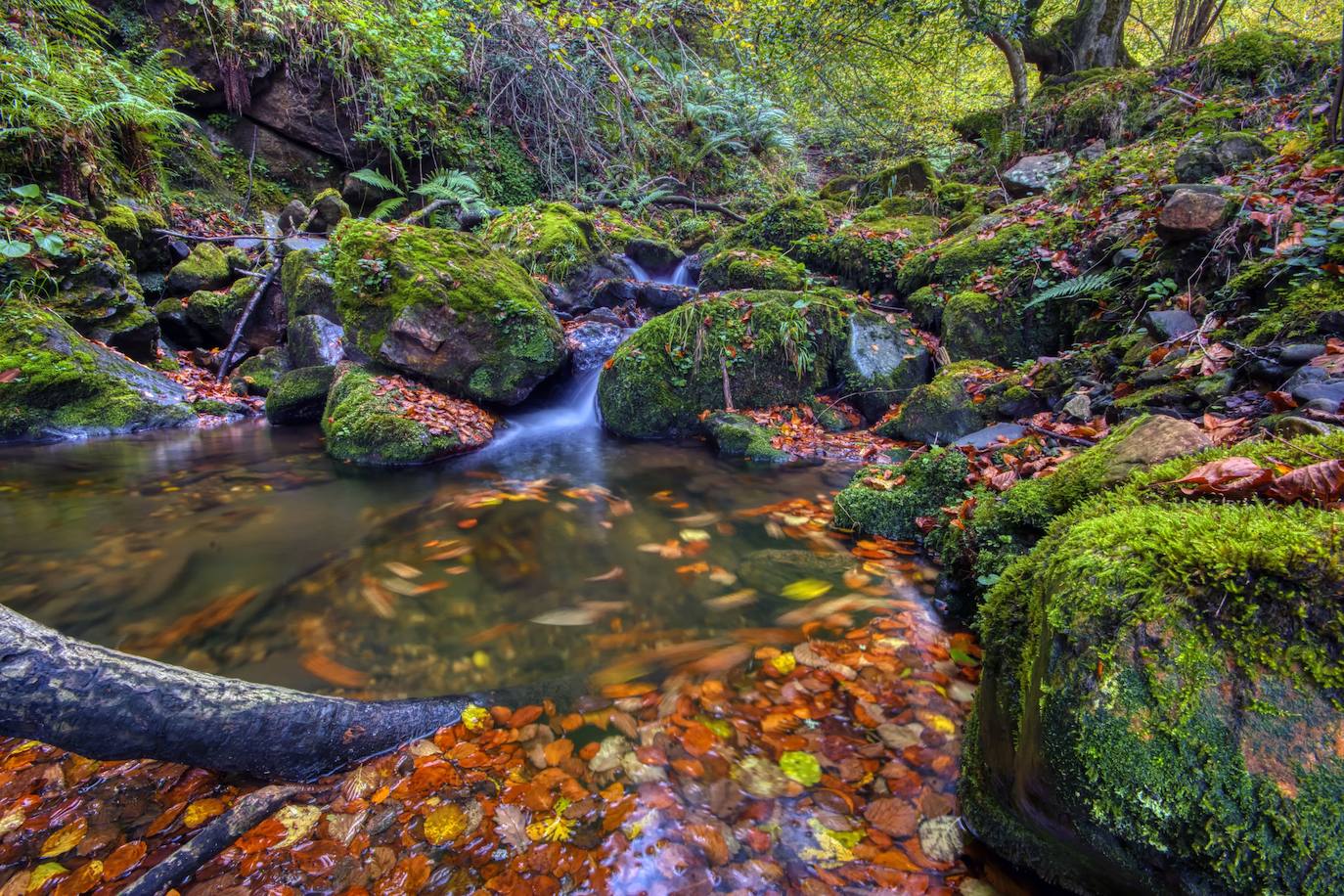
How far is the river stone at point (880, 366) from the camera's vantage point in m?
6.52

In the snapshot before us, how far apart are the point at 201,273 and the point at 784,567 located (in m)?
11.1

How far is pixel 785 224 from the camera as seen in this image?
9.44 metres

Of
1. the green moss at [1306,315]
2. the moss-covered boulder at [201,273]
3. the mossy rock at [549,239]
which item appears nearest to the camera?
the green moss at [1306,315]

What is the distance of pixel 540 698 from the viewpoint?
225 centimetres

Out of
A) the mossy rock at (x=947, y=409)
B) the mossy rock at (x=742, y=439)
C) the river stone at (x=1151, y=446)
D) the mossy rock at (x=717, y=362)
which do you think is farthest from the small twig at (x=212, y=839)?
the mossy rock at (x=717, y=362)

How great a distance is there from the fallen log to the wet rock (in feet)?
21.3

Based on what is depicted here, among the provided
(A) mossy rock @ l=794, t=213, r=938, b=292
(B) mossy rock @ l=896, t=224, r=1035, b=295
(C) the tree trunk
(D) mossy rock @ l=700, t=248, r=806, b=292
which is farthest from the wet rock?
(C) the tree trunk

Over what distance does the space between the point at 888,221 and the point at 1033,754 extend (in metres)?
9.53

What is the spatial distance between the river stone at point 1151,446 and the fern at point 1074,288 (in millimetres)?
3464

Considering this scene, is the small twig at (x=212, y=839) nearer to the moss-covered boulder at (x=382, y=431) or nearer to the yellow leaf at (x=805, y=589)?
the yellow leaf at (x=805, y=589)

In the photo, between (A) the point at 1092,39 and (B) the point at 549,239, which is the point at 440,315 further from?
(A) the point at 1092,39

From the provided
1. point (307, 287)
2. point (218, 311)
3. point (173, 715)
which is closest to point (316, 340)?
point (307, 287)

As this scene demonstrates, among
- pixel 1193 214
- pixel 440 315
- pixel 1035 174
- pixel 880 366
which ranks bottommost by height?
pixel 880 366

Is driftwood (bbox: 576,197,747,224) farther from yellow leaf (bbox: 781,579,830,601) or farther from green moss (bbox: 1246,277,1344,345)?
yellow leaf (bbox: 781,579,830,601)
